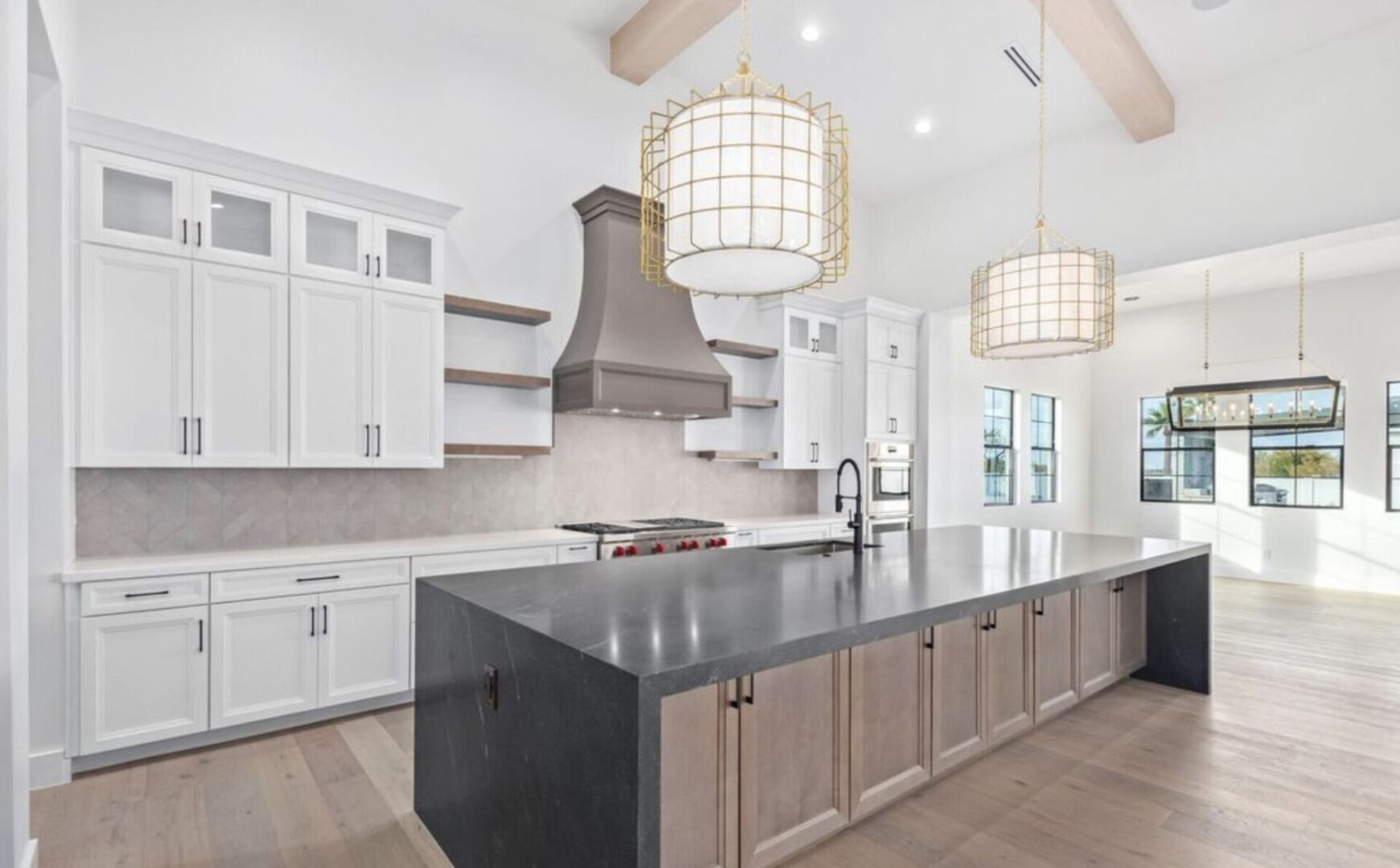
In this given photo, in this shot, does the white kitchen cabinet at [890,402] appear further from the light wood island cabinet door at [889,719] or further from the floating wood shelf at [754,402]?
the light wood island cabinet door at [889,719]

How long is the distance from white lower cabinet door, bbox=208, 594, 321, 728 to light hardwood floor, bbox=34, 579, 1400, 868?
17 cm

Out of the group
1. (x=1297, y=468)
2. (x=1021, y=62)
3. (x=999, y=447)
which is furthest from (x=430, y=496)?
(x=1297, y=468)

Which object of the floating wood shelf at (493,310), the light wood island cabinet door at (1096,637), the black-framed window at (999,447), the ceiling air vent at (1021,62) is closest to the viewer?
the light wood island cabinet door at (1096,637)

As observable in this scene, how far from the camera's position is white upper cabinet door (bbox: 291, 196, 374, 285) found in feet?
11.4

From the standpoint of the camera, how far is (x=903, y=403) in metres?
6.47

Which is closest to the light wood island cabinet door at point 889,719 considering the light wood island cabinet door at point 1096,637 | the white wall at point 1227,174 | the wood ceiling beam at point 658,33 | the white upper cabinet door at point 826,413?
the light wood island cabinet door at point 1096,637

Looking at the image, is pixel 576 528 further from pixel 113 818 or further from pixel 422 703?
pixel 113 818

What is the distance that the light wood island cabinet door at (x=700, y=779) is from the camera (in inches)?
72.2

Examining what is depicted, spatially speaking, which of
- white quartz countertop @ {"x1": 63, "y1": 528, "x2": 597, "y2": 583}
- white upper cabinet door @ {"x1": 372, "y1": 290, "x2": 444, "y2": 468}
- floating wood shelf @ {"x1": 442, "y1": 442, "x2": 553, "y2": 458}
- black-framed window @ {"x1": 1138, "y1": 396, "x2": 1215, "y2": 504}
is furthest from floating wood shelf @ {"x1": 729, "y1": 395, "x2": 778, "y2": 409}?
black-framed window @ {"x1": 1138, "y1": 396, "x2": 1215, "y2": 504}

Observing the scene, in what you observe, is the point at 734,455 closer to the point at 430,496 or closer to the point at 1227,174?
the point at 430,496

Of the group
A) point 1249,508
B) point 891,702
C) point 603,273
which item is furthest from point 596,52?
point 1249,508

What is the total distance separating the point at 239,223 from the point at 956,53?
4.59 metres

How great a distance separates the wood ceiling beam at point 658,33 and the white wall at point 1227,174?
2684 mm

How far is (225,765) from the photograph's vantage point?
9.73 ft
